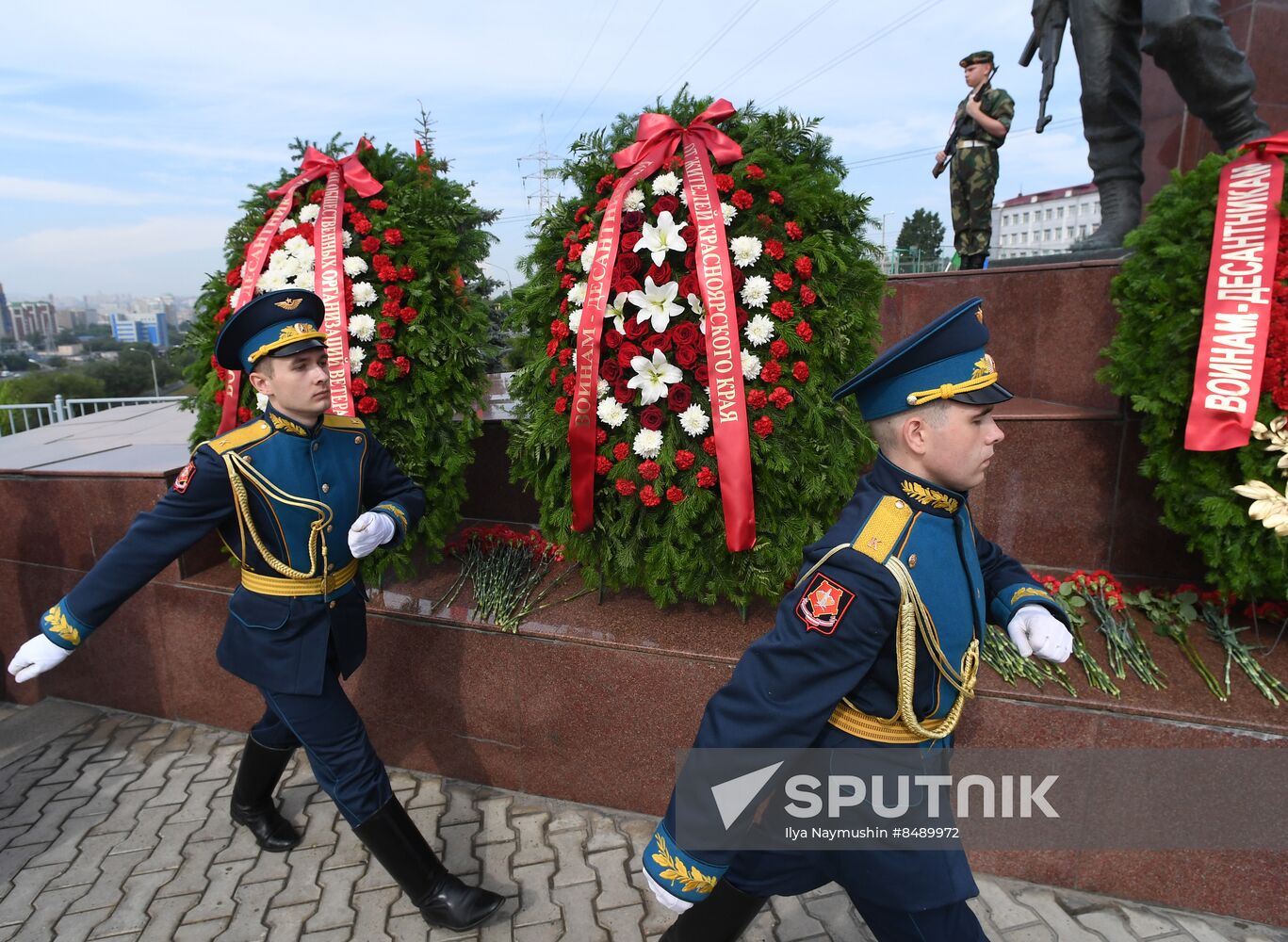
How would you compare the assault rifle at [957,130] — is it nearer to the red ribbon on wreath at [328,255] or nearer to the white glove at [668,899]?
the red ribbon on wreath at [328,255]

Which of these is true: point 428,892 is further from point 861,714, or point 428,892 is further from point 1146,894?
point 1146,894

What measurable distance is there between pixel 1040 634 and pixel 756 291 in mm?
1516

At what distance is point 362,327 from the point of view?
343cm

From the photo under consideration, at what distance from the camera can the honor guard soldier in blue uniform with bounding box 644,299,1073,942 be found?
1618 millimetres

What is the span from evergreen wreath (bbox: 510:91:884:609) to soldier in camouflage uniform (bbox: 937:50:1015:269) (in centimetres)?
403

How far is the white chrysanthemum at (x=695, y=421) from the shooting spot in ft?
9.36

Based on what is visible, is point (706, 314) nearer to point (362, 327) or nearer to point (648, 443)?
point (648, 443)

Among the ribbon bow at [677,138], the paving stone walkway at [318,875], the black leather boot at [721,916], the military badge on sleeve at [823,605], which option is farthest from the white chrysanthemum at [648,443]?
the paving stone walkway at [318,875]

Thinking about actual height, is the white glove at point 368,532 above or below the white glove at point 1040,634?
above

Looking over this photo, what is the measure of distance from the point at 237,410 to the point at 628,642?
2.06 metres

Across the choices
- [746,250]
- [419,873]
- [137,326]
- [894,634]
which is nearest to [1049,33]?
[746,250]

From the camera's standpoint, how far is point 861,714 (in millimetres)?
1806

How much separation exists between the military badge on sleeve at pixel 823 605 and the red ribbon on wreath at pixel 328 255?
2410mm

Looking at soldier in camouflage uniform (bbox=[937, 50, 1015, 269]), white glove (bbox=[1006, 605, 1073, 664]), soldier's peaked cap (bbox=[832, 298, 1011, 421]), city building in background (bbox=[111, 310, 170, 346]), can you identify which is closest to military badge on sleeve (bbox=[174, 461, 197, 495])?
soldier's peaked cap (bbox=[832, 298, 1011, 421])
